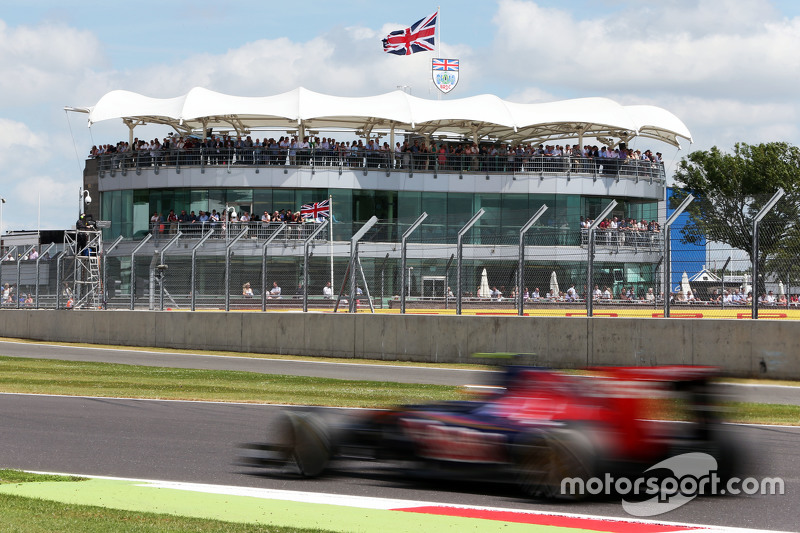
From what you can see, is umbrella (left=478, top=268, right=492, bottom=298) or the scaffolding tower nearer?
umbrella (left=478, top=268, right=492, bottom=298)

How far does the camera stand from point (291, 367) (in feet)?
66.9

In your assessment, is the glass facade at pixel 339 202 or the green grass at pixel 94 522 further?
the glass facade at pixel 339 202

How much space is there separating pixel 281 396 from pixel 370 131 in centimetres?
3900

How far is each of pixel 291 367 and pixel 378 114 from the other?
30.8 m

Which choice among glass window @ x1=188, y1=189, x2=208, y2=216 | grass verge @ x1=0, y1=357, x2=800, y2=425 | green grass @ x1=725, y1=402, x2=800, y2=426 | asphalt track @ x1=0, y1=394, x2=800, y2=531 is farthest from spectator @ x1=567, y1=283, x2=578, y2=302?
glass window @ x1=188, y1=189, x2=208, y2=216

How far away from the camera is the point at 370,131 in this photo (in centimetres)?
5269

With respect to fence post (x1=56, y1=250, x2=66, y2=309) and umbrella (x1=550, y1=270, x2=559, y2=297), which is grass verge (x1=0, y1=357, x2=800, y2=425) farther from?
fence post (x1=56, y1=250, x2=66, y2=309)

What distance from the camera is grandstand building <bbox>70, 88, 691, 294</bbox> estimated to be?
49.1 metres

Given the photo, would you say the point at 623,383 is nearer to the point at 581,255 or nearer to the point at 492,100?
the point at 581,255

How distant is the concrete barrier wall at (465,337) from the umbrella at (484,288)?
1.98 ft

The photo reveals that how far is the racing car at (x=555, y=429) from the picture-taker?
22.4 feet

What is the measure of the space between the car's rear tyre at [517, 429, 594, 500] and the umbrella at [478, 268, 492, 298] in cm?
1288

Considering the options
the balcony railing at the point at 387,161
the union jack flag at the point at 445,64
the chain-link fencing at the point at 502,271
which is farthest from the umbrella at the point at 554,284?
the union jack flag at the point at 445,64

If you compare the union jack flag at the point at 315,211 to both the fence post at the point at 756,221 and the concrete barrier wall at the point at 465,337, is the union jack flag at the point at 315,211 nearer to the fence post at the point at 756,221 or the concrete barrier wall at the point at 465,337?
the concrete barrier wall at the point at 465,337
